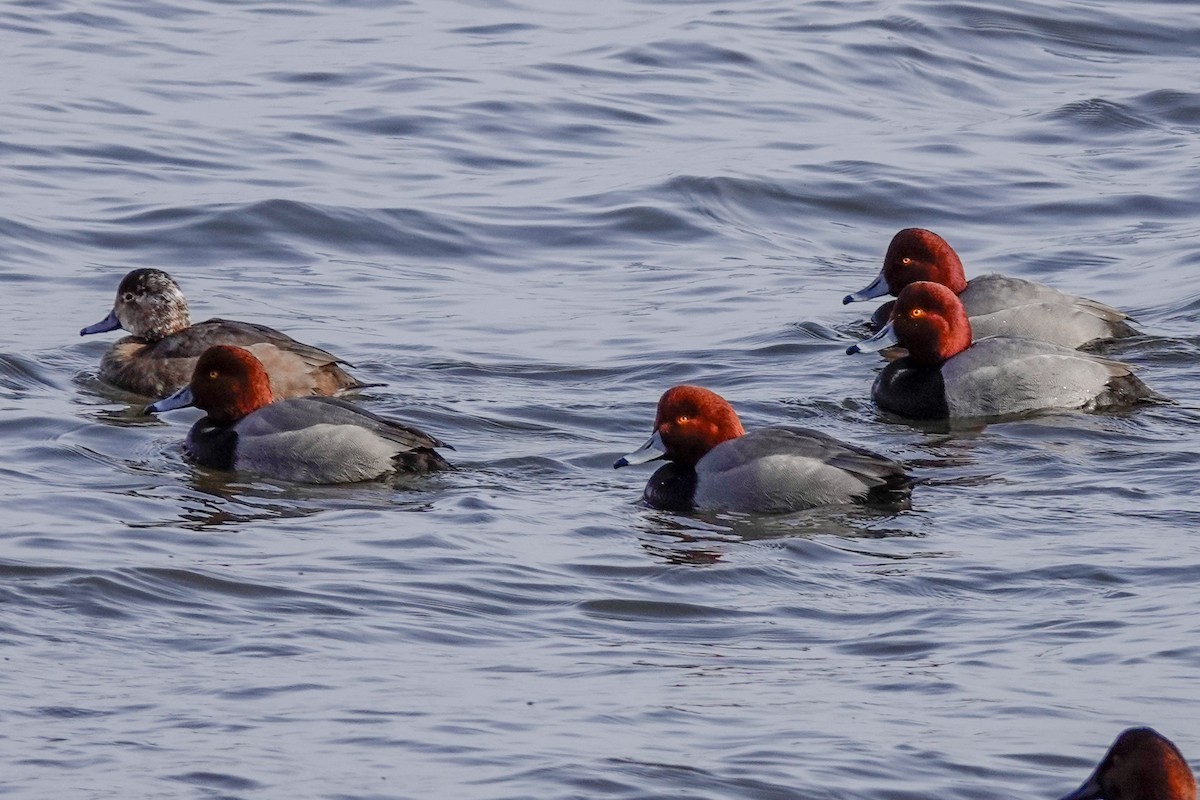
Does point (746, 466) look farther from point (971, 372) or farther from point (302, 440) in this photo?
point (971, 372)

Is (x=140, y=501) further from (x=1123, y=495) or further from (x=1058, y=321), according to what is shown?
(x=1058, y=321)

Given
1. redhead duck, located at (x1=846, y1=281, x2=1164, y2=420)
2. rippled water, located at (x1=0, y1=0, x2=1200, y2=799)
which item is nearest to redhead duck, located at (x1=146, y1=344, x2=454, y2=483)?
rippled water, located at (x1=0, y1=0, x2=1200, y2=799)

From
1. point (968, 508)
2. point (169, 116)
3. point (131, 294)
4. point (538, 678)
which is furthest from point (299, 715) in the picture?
point (169, 116)

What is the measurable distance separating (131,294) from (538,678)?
568cm

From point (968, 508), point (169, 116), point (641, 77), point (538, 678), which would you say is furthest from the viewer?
point (641, 77)

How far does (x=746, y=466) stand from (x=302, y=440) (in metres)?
1.93

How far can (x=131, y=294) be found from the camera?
1146 cm

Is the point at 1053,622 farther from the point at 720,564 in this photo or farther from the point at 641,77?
the point at 641,77

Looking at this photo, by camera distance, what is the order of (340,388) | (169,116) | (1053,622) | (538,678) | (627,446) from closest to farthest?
1. (538,678)
2. (1053,622)
3. (627,446)
4. (340,388)
5. (169,116)

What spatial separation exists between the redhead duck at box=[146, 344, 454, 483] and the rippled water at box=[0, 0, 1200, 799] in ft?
0.46

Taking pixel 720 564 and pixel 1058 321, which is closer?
pixel 720 564

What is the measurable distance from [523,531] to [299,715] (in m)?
2.39

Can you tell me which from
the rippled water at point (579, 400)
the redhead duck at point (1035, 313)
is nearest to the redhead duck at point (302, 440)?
the rippled water at point (579, 400)

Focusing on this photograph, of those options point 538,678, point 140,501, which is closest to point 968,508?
point 538,678
